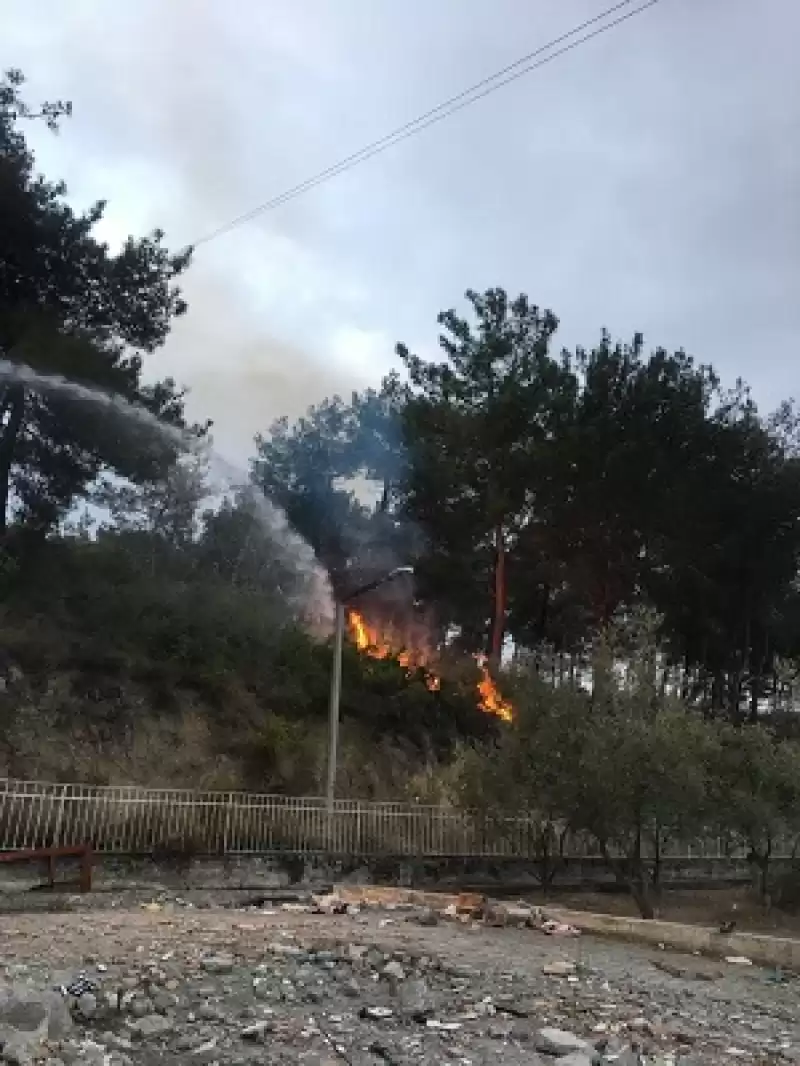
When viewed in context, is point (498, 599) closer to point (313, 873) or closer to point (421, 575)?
point (421, 575)

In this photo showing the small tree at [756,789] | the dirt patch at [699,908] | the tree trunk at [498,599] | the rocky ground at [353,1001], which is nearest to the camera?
the rocky ground at [353,1001]

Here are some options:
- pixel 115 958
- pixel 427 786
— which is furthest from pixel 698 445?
pixel 115 958

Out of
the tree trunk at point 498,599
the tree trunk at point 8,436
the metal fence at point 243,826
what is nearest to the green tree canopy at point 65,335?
the tree trunk at point 8,436

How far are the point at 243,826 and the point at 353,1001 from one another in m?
12.9

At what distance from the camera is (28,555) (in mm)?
28062

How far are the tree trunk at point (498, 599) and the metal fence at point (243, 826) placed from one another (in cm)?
1033

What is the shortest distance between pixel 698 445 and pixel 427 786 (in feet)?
53.0

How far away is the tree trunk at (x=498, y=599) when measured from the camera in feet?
117

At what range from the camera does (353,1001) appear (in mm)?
9648

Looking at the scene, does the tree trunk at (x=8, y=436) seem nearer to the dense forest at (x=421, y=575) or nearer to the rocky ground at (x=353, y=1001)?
the dense forest at (x=421, y=575)

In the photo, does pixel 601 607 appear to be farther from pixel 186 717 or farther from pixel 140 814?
pixel 140 814

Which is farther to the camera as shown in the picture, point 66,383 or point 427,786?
point 427,786

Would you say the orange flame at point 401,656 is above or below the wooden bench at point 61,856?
above

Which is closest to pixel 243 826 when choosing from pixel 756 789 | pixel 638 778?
pixel 638 778
